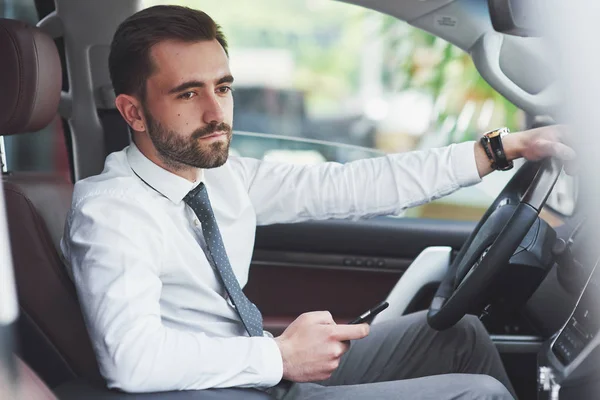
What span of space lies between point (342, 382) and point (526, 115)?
36.5 inches

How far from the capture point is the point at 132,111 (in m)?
1.84

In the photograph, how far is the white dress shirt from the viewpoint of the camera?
151 centimetres

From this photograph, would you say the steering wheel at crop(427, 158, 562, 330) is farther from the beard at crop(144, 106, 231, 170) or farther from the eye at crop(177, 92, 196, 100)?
the eye at crop(177, 92, 196, 100)

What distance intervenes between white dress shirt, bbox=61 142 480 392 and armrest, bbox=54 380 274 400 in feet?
0.04

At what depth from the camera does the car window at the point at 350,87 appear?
127 inches

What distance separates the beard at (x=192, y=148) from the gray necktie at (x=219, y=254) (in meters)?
0.06

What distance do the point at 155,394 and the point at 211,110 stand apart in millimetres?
569

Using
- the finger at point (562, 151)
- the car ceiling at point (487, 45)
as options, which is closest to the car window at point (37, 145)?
the car ceiling at point (487, 45)

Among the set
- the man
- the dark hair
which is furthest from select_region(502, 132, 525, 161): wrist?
the dark hair

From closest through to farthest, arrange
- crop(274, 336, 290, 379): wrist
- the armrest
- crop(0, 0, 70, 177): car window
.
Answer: the armrest, crop(274, 336, 290, 379): wrist, crop(0, 0, 70, 177): car window

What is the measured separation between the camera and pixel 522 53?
229 centimetres

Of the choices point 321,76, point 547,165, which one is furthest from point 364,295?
point 321,76

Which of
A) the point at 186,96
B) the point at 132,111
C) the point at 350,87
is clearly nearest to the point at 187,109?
the point at 186,96

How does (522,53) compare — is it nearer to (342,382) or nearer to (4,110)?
(342,382)
